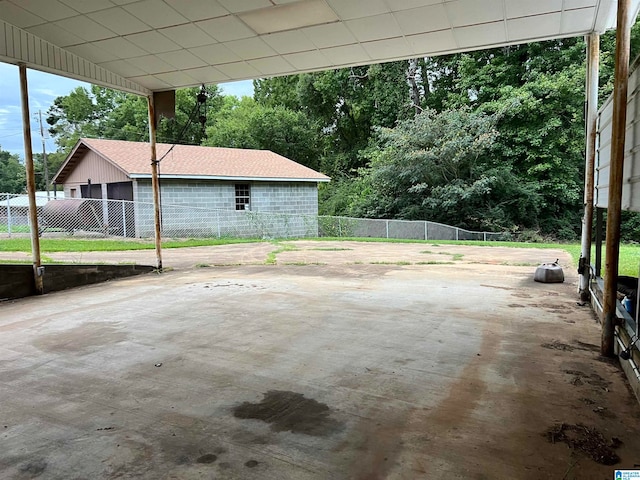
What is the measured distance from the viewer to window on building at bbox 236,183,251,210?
58.0 ft

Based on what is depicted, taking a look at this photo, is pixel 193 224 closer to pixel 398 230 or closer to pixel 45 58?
pixel 398 230

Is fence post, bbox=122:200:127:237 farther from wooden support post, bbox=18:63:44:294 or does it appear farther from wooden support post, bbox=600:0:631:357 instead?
wooden support post, bbox=600:0:631:357

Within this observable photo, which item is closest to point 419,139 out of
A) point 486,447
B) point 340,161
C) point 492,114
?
point 492,114

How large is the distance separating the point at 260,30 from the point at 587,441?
16.3ft

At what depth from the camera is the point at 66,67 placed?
612 cm

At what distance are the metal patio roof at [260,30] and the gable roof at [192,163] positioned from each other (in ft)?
31.1

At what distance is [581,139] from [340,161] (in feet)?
41.6

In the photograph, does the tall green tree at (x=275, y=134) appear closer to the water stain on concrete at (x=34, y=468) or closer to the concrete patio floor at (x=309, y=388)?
the concrete patio floor at (x=309, y=388)

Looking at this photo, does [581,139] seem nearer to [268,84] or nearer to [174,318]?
[174,318]

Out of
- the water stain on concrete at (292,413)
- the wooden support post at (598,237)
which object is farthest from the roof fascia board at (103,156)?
the water stain on concrete at (292,413)

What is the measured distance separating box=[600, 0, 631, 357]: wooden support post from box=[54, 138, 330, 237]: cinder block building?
14.0m

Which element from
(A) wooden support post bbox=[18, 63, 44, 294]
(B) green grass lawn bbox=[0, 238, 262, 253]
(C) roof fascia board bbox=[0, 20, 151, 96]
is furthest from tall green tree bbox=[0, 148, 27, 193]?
(A) wooden support post bbox=[18, 63, 44, 294]

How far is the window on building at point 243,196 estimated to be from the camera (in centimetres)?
1767

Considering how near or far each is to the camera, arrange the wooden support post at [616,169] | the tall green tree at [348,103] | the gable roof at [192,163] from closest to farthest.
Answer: the wooden support post at [616,169], the gable roof at [192,163], the tall green tree at [348,103]
